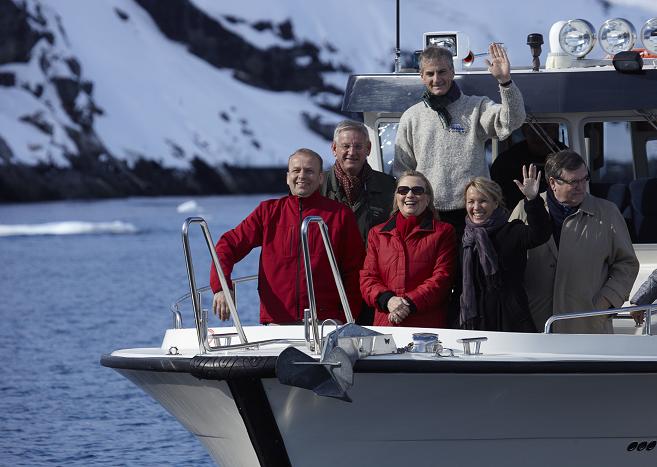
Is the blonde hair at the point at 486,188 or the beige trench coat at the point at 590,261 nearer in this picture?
the blonde hair at the point at 486,188

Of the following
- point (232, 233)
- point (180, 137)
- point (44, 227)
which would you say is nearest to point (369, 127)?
point (232, 233)

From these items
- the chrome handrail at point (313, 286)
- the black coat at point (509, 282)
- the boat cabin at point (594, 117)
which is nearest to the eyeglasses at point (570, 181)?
the black coat at point (509, 282)

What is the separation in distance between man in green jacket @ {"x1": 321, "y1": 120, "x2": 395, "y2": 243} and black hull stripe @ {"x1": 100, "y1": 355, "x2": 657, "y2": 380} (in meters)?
1.15

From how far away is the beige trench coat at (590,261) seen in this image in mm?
7273

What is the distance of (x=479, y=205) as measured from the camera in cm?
709

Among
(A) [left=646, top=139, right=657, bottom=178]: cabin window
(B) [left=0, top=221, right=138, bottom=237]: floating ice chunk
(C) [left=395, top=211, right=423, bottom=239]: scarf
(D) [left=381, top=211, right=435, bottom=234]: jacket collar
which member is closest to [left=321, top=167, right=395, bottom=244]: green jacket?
(D) [left=381, top=211, right=435, bottom=234]: jacket collar

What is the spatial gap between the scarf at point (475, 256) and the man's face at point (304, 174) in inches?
32.1

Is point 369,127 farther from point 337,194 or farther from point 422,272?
point 422,272

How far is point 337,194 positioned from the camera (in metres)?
7.88

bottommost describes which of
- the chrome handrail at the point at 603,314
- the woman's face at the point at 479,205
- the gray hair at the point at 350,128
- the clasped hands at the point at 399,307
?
the chrome handrail at the point at 603,314

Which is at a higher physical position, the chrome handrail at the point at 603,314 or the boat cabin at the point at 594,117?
the boat cabin at the point at 594,117

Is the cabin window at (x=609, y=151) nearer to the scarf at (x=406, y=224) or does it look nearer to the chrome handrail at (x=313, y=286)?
the scarf at (x=406, y=224)

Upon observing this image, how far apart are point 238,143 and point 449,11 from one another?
1153 inches

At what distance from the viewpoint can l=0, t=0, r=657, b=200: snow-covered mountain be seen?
110438 millimetres
